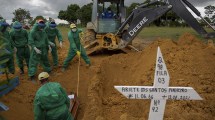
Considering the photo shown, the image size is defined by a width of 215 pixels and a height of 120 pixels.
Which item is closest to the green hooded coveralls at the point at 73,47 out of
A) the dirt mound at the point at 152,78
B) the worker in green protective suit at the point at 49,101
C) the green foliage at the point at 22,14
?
the dirt mound at the point at 152,78

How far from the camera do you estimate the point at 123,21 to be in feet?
50.7

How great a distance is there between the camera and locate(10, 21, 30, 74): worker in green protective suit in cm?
1151

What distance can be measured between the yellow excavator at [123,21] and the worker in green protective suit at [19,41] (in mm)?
3948

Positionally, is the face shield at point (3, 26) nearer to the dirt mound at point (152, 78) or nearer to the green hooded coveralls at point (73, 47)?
the green hooded coveralls at point (73, 47)

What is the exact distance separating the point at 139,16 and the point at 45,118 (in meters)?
7.61

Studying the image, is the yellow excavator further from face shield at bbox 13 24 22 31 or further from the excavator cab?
face shield at bbox 13 24 22 31

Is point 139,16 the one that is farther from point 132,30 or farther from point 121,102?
point 121,102

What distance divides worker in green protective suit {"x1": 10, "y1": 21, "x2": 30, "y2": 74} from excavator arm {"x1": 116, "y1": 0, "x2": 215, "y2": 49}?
411 cm

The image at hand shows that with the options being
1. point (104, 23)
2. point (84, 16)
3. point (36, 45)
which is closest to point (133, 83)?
point (36, 45)

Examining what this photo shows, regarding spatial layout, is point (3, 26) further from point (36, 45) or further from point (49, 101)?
point (49, 101)

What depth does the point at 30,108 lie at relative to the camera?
9133 mm

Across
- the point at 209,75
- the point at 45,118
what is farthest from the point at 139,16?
the point at 45,118

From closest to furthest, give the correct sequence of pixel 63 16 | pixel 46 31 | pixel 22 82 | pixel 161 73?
pixel 161 73, pixel 22 82, pixel 46 31, pixel 63 16

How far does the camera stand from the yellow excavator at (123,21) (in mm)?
12133
